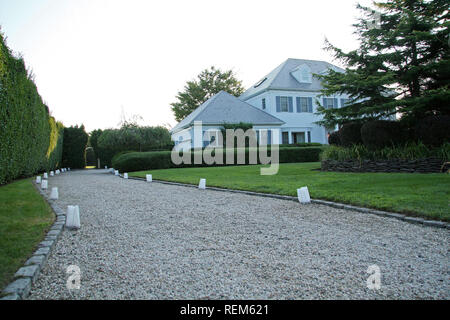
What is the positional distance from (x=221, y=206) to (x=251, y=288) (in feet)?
12.1

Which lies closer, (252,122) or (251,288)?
(251,288)

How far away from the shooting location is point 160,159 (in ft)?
60.5

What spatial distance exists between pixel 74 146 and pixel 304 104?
21.5 metres

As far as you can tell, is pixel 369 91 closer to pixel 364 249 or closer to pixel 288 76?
pixel 364 249

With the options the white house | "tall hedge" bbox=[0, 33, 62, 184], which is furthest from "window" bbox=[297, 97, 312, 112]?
"tall hedge" bbox=[0, 33, 62, 184]

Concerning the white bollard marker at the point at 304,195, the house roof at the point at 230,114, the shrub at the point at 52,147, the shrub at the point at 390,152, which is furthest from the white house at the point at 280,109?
the white bollard marker at the point at 304,195

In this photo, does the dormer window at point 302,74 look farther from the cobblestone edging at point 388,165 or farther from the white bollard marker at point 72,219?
the white bollard marker at point 72,219

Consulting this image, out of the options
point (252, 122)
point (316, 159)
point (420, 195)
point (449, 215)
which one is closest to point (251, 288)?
point (449, 215)

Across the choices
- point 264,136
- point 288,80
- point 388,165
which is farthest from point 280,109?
point 388,165

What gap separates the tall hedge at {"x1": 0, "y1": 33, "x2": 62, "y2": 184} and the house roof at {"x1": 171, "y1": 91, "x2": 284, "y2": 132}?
12.0 metres

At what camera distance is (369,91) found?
1127 cm

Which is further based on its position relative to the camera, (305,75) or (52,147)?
(305,75)

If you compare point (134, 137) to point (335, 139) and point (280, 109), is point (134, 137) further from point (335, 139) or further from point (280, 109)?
A: point (335, 139)

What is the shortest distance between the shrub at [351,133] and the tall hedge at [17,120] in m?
11.7
